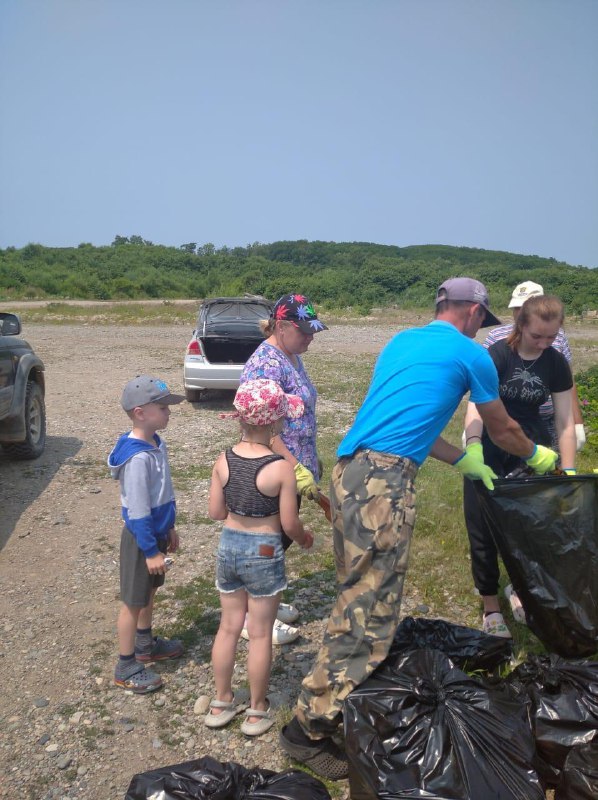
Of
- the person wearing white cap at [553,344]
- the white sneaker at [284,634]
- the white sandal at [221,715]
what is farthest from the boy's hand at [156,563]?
the person wearing white cap at [553,344]

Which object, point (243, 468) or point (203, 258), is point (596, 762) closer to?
point (243, 468)

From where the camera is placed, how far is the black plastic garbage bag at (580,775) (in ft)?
7.84

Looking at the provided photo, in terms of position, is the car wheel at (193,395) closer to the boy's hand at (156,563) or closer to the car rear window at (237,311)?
the car rear window at (237,311)

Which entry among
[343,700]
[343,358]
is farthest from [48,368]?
[343,700]

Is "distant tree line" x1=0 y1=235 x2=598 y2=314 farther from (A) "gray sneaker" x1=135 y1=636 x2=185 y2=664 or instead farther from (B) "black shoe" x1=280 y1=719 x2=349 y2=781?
(B) "black shoe" x1=280 y1=719 x2=349 y2=781

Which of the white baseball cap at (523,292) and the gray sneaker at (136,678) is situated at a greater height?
the white baseball cap at (523,292)

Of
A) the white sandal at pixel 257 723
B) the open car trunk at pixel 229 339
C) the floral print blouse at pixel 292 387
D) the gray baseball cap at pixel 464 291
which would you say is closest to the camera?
the gray baseball cap at pixel 464 291

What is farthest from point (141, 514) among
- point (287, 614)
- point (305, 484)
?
point (287, 614)

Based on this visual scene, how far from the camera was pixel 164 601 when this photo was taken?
4367 mm

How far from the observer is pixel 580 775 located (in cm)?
242

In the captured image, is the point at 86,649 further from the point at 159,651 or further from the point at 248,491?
the point at 248,491

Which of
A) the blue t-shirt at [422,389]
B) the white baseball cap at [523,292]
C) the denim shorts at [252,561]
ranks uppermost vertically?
the white baseball cap at [523,292]

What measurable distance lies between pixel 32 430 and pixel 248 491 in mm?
5325

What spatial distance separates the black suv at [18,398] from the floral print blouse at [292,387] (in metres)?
4.04
